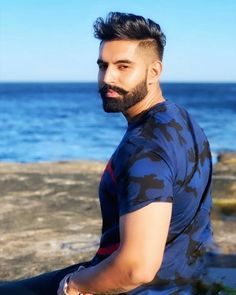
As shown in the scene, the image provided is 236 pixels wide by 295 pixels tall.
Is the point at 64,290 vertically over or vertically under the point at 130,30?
under

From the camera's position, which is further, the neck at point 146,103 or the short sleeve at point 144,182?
the neck at point 146,103

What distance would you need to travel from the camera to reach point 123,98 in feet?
9.80

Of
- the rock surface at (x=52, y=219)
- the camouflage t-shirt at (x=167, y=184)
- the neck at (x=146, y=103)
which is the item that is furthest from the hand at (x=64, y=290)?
the rock surface at (x=52, y=219)

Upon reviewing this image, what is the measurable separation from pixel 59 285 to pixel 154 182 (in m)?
0.82

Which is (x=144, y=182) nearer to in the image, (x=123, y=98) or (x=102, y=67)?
(x=123, y=98)

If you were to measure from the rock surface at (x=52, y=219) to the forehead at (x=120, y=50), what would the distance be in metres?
4.15

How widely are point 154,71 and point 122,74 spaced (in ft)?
0.48

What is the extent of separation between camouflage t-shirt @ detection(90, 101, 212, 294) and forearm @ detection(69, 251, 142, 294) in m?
0.13

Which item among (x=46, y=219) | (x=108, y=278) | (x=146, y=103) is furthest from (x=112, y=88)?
(x=46, y=219)

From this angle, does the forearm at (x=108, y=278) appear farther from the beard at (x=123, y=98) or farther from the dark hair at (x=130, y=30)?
the dark hair at (x=130, y=30)

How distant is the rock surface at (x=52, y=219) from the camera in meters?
7.29

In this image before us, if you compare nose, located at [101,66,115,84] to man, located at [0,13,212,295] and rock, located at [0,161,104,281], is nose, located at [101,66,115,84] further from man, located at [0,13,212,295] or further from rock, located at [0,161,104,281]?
rock, located at [0,161,104,281]

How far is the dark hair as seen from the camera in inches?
114

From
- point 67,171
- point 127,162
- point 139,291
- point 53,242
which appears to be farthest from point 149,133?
point 67,171
